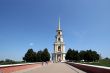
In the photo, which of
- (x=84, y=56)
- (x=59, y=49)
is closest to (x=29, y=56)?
(x=84, y=56)

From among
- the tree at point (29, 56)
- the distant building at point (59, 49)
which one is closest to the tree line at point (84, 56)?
the distant building at point (59, 49)

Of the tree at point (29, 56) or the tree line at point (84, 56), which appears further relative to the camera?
the tree line at point (84, 56)

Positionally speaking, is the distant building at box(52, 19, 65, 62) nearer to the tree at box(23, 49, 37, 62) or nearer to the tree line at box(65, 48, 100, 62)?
the tree line at box(65, 48, 100, 62)

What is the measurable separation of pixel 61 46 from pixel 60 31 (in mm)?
10414

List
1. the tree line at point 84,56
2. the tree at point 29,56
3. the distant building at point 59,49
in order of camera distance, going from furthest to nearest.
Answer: the distant building at point 59,49 < the tree line at point 84,56 < the tree at point 29,56

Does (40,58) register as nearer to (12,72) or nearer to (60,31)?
(60,31)

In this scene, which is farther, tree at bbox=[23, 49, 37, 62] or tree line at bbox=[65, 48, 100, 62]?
tree line at bbox=[65, 48, 100, 62]

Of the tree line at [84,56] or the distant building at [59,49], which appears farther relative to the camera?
the distant building at [59,49]

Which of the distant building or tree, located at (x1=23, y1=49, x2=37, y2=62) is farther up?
the distant building

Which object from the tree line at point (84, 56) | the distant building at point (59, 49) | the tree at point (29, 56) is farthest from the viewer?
the distant building at point (59, 49)

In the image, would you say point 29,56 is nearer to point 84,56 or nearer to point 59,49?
point 84,56

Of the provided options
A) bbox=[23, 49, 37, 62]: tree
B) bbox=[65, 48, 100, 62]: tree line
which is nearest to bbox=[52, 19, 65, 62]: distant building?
bbox=[65, 48, 100, 62]: tree line

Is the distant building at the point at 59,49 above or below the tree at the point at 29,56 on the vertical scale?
above

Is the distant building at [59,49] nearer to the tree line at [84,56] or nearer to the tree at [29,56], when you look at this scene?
the tree line at [84,56]
